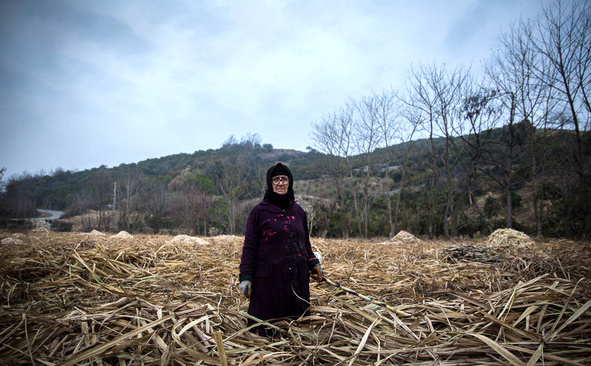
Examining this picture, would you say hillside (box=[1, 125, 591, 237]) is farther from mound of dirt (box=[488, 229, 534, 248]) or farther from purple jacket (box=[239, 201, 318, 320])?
purple jacket (box=[239, 201, 318, 320])

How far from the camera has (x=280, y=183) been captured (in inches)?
74.3

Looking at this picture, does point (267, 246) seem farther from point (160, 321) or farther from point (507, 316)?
point (507, 316)

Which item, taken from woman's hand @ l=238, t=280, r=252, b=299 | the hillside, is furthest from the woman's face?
the hillside

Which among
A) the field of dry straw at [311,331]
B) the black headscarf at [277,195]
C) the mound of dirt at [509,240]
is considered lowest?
the mound of dirt at [509,240]

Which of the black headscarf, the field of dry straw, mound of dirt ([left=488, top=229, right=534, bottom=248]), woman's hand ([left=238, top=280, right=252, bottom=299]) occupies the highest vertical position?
the black headscarf

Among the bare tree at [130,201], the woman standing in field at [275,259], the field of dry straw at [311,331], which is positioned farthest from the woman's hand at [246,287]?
the bare tree at [130,201]

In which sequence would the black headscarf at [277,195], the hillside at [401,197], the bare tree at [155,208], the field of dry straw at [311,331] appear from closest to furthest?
the field of dry straw at [311,331] < the black headscarf at [277,195] < the hillside at [401,197] < the bare tree at [155,208]

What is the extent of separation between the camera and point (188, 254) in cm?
442

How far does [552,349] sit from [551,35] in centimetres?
984

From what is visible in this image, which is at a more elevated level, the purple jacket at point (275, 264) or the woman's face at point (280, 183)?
the woman's face at point (280, 183)

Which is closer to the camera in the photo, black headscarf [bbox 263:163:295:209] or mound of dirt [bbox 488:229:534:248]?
black headscarf [bbox 263:163:295:209]

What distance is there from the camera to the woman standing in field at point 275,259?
5.72 ft

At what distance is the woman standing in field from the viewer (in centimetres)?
174

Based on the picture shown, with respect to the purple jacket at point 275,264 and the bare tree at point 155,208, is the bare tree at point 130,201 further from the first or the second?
the purple jacket at point 275,264
